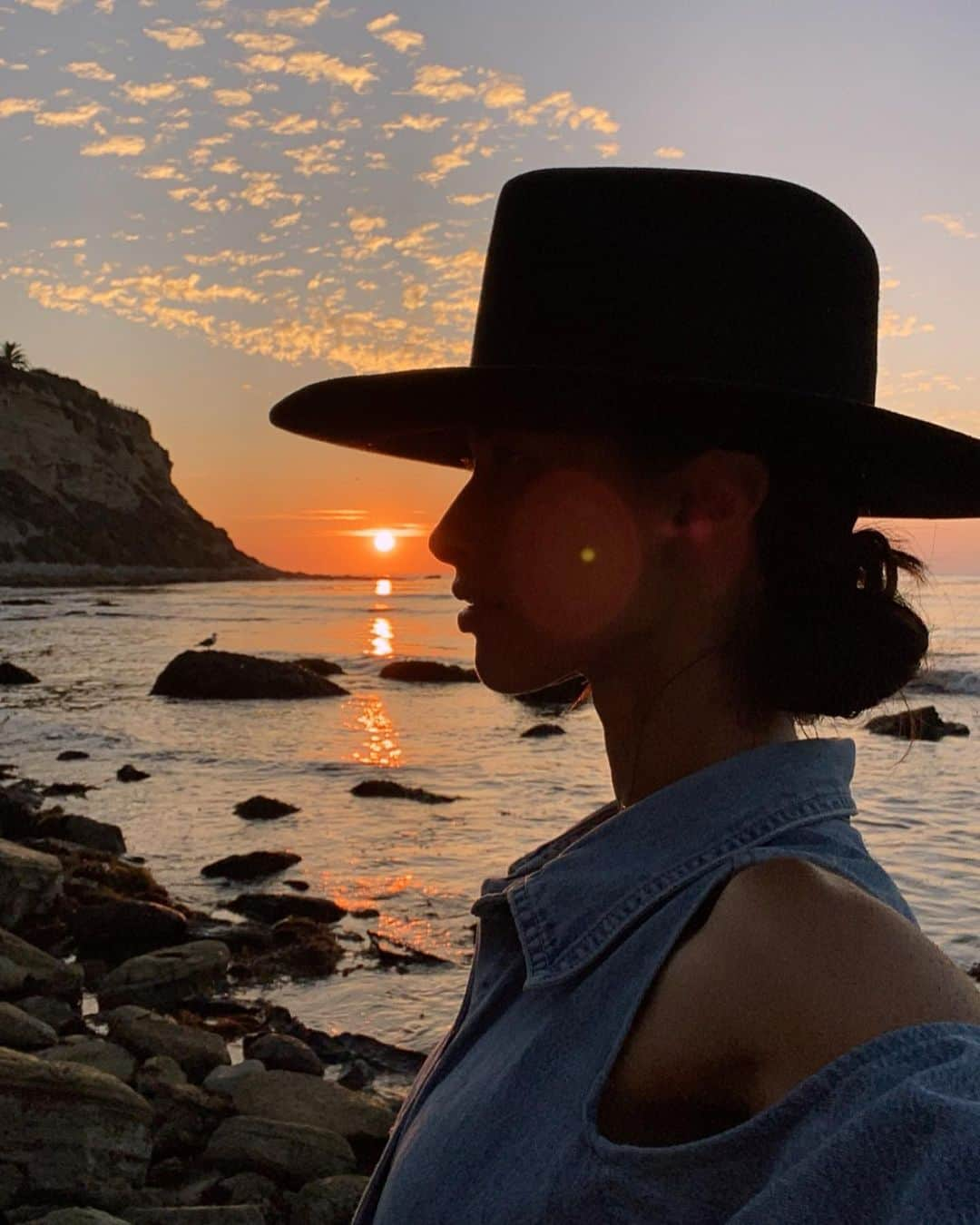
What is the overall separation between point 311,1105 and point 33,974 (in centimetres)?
239

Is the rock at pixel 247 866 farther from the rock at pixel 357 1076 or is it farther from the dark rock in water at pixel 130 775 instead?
the dark rock in water at pixel 130 775

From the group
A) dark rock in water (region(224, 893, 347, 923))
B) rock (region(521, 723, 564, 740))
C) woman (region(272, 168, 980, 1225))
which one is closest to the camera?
woman (region(272, 168, 980, 1225))

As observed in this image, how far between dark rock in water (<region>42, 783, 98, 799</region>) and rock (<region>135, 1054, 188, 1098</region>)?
8.74 m

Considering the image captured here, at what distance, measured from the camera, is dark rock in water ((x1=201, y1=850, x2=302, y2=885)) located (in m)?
10.2

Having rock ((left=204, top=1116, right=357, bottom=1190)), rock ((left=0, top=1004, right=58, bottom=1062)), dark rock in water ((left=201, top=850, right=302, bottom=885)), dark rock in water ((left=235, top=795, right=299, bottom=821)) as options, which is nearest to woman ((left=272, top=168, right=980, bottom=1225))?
rock ((left=204, top=1116, right=357, bottom=1190))

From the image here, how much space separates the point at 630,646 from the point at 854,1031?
824 millimetres

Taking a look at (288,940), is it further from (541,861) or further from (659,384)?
(659,384)

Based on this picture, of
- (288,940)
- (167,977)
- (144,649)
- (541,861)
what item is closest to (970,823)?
(288,940)

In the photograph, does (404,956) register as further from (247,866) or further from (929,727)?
(929,727)

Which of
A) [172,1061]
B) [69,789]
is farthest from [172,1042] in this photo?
[69,789]

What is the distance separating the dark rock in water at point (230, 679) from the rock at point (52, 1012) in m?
17.1

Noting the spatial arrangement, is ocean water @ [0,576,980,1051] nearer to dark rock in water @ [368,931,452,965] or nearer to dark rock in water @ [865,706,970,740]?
dark rock in water @ [368,931,452,965]

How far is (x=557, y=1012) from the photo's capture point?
4.61 ft

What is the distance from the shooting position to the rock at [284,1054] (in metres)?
6.14
